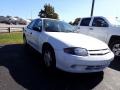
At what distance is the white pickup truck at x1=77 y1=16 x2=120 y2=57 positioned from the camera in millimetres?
8305

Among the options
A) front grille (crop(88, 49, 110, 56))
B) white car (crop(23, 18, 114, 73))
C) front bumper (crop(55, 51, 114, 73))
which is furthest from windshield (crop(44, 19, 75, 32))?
front grille (crop(88, 49, 110, 56))

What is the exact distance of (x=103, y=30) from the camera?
8883mm

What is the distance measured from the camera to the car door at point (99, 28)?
884 centimetres

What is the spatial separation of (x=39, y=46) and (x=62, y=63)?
185cm

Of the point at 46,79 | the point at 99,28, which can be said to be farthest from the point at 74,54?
the point at 99,28

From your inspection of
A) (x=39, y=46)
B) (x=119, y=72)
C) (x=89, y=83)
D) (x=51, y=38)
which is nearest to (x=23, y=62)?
(x=39, y=46)

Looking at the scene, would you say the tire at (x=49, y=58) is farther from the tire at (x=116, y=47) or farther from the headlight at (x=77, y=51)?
the tire at (x=116, y=47)

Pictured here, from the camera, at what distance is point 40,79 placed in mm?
5250

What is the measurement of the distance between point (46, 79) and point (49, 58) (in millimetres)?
767

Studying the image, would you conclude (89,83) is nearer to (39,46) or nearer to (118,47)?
(39,46)

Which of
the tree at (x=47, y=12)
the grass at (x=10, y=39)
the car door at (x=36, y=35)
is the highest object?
the tree at (x=47, y=12)

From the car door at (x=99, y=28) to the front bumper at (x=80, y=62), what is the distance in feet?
12.0

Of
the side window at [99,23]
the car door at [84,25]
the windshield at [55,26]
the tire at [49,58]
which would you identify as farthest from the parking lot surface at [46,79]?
the car door at [84,25]

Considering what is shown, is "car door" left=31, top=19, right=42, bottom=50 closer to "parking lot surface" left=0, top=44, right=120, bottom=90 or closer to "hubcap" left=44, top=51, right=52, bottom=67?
"parking lot surface" left=0, top=44, right=120, bottom=90
